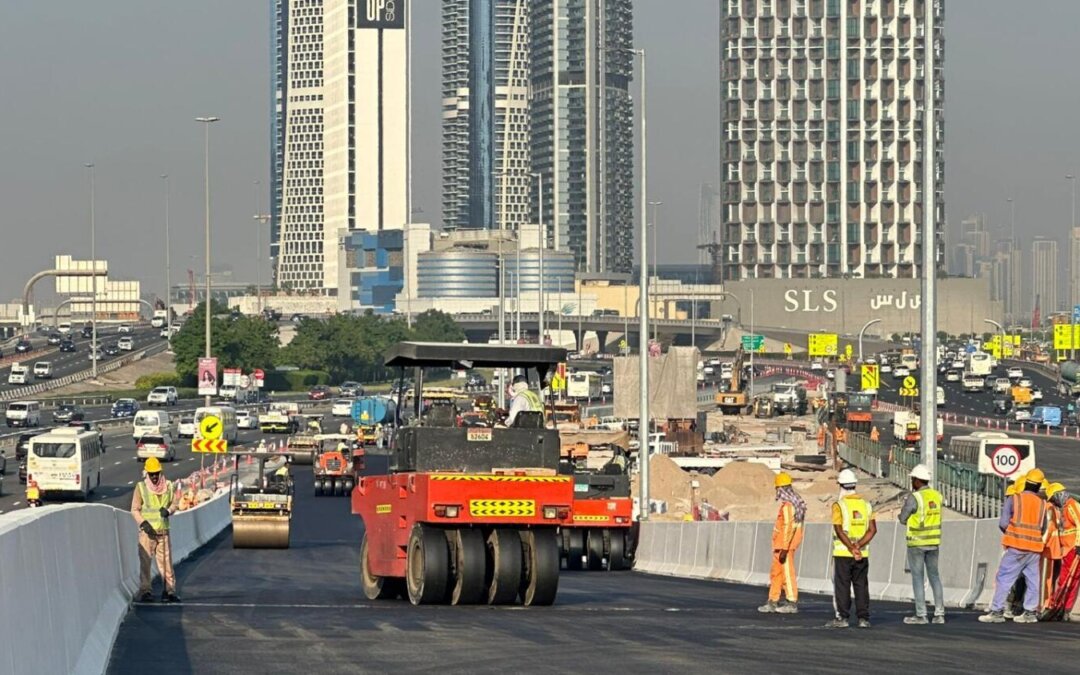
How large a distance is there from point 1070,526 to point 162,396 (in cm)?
11275

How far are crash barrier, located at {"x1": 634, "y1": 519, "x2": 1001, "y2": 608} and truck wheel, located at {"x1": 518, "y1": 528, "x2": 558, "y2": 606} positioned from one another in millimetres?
5622

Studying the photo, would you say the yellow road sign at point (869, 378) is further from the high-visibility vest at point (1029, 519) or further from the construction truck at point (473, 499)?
the high-visibility vest at point (1029, 519)

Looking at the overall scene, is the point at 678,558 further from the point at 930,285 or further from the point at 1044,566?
the point at 1044,566

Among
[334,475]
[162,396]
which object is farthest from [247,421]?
[334,475]

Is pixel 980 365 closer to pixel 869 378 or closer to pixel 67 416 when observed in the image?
pixel 869 378

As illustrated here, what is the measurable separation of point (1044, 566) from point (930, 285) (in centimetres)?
801

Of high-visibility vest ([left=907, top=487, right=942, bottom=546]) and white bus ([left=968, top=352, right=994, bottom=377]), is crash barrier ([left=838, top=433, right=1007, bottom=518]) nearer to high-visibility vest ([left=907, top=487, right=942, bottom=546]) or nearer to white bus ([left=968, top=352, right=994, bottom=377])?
Answer: high-visibility vest ([left=907, top=487, right=942, bottom=546])

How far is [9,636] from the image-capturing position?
34.4 ft

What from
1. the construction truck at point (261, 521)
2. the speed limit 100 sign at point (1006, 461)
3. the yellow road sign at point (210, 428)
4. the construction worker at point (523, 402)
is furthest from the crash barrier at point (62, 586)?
the speed limit 100 sign at point (1006, 461)

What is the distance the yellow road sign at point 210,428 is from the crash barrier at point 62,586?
22926 mm

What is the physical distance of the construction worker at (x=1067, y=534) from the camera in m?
22.7

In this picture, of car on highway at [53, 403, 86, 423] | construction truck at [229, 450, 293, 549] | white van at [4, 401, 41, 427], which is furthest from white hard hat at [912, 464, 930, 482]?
car on highway at [53, 403, 86, 423]

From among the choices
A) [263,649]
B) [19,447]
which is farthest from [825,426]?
[263,649]

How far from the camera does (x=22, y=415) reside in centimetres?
10931
